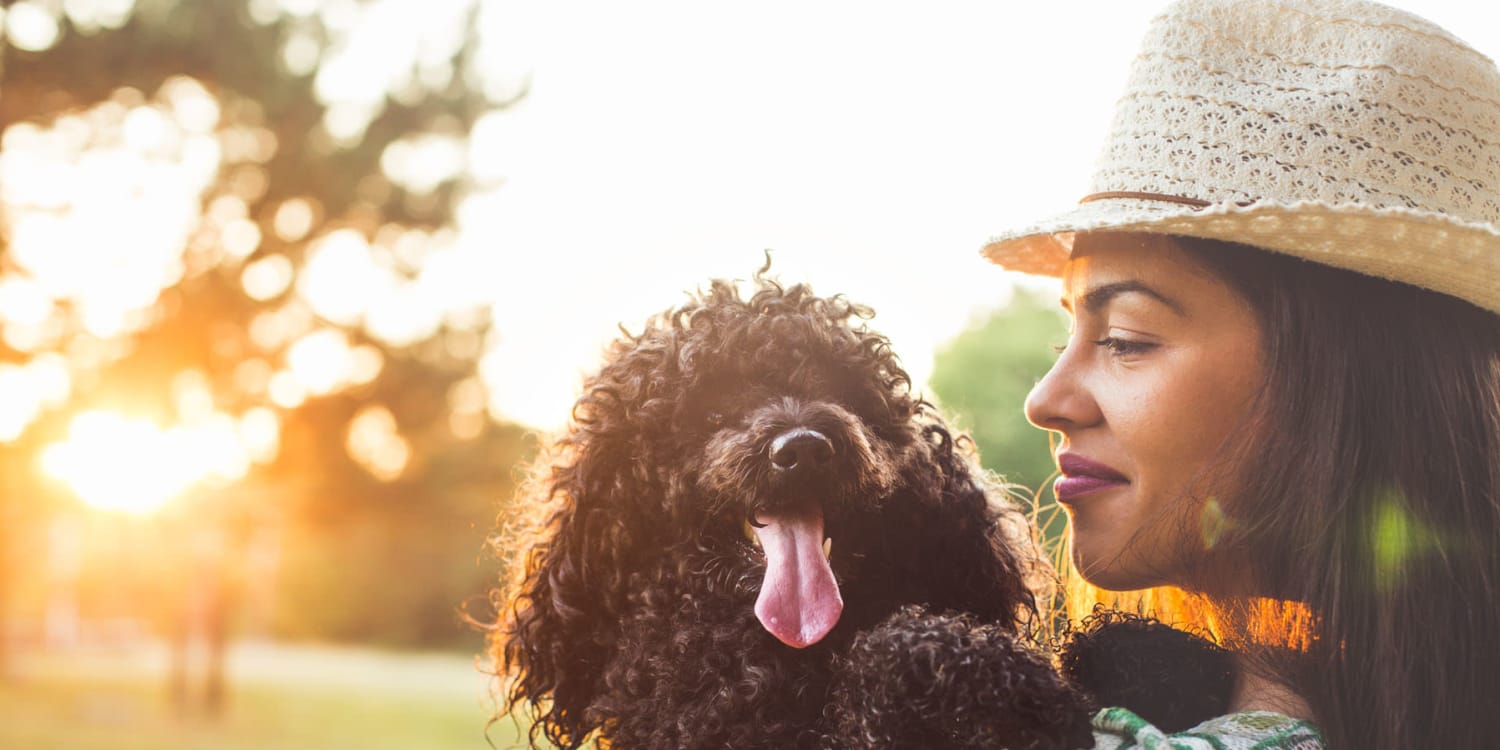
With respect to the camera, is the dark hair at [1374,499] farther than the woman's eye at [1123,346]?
No

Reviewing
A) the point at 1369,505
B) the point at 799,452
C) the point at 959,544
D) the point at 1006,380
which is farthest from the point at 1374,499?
the point at 1006,380

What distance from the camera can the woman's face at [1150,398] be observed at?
6.18ft

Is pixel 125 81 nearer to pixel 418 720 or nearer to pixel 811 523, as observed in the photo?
pixel 418 720

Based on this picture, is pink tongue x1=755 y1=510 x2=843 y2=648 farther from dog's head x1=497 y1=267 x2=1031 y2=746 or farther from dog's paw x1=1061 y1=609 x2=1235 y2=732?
dog's paw x1=1061 y1=609 x2=1235 y2=732

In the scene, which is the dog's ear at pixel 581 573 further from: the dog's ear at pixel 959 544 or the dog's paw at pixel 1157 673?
the dog's paw at pixel 1157 673

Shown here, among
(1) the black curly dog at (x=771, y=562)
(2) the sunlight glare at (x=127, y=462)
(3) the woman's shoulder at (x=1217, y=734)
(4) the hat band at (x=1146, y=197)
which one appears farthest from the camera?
→ (2) the sunlight glare at (x=127, y=462)

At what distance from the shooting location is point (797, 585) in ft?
6.10


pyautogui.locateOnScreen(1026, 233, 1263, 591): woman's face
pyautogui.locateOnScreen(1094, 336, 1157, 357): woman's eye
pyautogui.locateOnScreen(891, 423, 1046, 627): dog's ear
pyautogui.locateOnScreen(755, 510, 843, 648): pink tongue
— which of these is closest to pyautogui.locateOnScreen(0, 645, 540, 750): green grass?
pyautogui.locateOnScreen(891, 423, 1046, 627): dog's ear

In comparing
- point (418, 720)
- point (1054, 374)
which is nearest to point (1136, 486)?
point (1054, 374)

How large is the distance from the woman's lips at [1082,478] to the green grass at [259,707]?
14499 millimetres

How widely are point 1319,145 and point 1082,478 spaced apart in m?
0.63

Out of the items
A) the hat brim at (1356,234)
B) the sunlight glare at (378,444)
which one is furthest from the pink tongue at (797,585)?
the sunlight glare at (378,444)

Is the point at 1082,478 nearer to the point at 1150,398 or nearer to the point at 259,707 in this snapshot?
the point at 1150,398

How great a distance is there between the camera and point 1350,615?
5.73 ft
